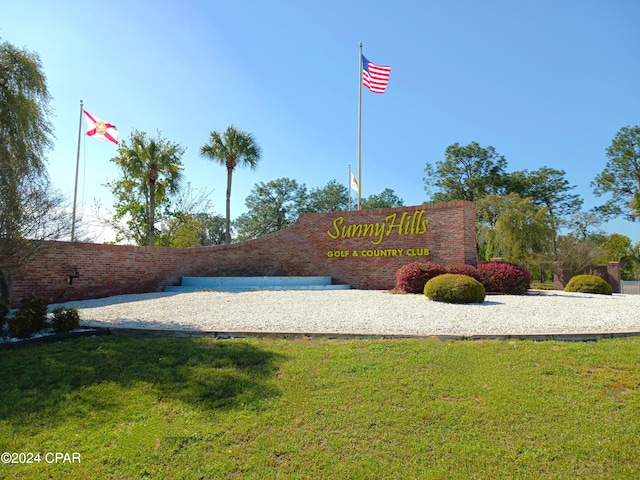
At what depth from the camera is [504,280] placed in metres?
11.9

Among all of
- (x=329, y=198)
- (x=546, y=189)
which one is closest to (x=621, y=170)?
(x=546, y=189)

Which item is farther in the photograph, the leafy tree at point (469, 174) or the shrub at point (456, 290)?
the leafy tree at point (469, 174)

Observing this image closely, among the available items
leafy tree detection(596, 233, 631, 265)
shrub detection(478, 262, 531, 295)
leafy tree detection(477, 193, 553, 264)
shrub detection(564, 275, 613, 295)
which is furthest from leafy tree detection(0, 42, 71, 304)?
leafy tree detection(596, 233, 631, 265)

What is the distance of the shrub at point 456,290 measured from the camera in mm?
9383

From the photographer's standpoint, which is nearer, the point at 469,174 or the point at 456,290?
the point at 456,290

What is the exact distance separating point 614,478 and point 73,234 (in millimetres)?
10076

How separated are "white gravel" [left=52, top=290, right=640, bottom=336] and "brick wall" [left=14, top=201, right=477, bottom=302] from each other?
2066 millimetres

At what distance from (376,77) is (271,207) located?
2575cm

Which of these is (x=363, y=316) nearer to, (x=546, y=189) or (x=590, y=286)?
(x=590, y=286)

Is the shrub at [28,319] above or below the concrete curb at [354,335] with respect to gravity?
above

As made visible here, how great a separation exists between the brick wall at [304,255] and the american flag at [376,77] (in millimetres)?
6223

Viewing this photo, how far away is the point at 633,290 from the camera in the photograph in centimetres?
2203

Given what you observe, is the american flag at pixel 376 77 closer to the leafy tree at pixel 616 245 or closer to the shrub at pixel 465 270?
the shrub at pixel 465 270

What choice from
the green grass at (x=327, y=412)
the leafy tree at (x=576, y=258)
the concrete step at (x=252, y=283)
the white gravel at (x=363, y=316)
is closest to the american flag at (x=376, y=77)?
the concrete step at (x=252, y=283)
